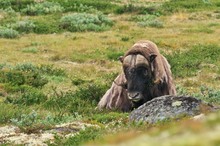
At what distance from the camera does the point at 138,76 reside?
11922 millimetres

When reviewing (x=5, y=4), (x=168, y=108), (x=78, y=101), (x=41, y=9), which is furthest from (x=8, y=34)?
(x=168, y=108)

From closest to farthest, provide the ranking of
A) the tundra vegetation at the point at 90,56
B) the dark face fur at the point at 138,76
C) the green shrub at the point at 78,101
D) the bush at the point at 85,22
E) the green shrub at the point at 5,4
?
the tundra vegetation at the point at 90,56, the dark face fur at the point at 138,76, the green shrub at the point at 78,101, the bush at the point at 85,22, the green shrub at the point at 5,4

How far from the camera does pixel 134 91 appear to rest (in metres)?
11.8

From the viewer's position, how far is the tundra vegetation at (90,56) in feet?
27.1

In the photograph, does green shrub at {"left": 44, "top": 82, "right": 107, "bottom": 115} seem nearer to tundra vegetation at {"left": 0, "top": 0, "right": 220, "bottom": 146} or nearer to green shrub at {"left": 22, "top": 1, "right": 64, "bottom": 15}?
tundra vegetation at {"left": 0, "top": 0, "right": 220, "bottom": 146}

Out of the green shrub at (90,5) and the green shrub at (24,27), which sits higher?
the green shrub at (24,27)

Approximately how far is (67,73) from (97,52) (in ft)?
13.9

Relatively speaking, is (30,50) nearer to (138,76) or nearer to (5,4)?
(138,76)

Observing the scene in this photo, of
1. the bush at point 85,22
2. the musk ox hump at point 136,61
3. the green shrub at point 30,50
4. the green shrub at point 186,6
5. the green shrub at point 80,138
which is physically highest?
the green shrub at point 80,138

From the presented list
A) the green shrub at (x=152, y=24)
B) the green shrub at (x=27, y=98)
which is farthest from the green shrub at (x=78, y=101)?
the green shrub at (x=152, y=24)

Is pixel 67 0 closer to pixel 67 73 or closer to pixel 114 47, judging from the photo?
pixel 114 47

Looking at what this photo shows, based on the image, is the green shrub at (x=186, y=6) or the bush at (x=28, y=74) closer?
the bush at (x=28, y=74)

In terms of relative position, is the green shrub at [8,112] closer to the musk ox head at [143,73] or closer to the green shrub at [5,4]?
the musk ox head at [143,73]

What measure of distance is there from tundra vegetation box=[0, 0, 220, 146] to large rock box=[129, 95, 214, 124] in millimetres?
372
